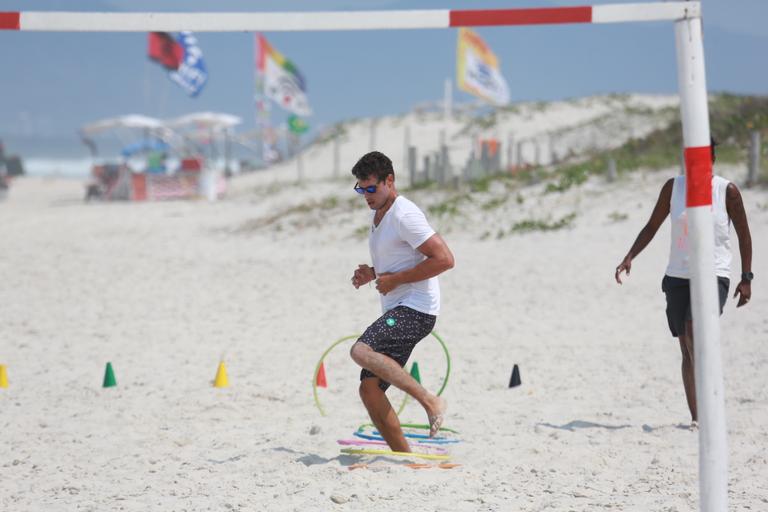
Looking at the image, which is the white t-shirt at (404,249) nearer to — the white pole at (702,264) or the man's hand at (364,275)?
the man's hand at (364,275)

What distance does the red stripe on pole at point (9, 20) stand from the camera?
370cm

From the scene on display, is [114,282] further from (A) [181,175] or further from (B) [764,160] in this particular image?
(A) [181,175]

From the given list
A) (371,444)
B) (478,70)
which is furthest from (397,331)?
(478,70)

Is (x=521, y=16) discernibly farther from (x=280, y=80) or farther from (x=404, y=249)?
(x=280, y=80)

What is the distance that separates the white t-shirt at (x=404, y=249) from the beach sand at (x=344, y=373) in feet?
2.79

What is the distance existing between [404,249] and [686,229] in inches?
61.6

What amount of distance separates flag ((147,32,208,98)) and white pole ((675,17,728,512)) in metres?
25.1

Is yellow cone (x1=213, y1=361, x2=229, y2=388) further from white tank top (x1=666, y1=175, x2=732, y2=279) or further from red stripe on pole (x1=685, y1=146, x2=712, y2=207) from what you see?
red stripe on pole (x1=685, y1=146, x2=712, y2=207)

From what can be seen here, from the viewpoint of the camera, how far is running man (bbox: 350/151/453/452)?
4.45m

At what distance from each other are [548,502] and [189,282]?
27.6 ft

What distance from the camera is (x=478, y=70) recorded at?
25109 mm

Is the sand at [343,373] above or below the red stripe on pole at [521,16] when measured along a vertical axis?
below

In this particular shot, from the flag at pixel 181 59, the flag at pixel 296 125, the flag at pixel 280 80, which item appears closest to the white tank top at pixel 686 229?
the flag at pixel 280 80

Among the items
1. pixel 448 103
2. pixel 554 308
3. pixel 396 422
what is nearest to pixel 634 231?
pixel 554 308
